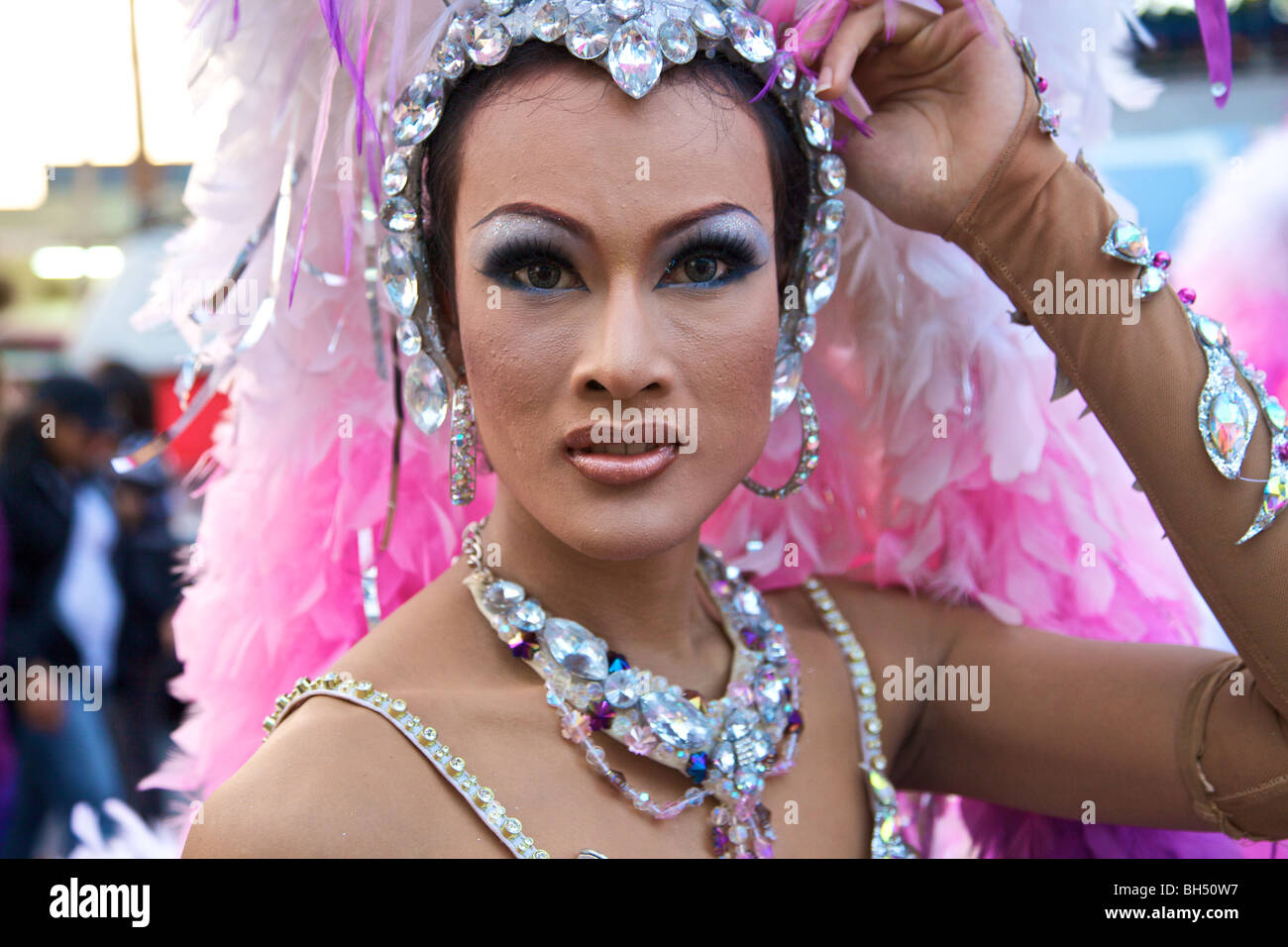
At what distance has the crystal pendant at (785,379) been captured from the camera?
1641mm

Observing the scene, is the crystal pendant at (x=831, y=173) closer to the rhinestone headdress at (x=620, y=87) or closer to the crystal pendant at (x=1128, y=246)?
the rhinestone headdress at (x=620, y=87)

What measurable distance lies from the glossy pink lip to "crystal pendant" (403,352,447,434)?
274 millimetres

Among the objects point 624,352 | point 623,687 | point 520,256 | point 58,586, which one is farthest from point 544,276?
point 58,586

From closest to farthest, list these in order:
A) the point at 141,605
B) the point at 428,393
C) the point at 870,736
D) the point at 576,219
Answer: the point at 576,219 < the point at 428,393 < the point at 870,736 < the point at 141,605

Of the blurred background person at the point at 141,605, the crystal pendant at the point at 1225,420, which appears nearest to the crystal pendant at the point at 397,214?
the crystal pendant at the point at 1225,420

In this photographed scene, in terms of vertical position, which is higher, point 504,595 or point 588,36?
point 588,36

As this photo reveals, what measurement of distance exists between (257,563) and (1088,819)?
4.26ft

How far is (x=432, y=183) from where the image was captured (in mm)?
1534

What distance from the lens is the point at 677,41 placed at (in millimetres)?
1407

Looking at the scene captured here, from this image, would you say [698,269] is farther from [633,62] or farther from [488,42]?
[488,42]

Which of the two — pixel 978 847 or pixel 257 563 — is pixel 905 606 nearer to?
pixel 978 847

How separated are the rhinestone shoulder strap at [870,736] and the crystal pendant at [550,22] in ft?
3.00

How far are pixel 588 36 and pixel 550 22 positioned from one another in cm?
6
